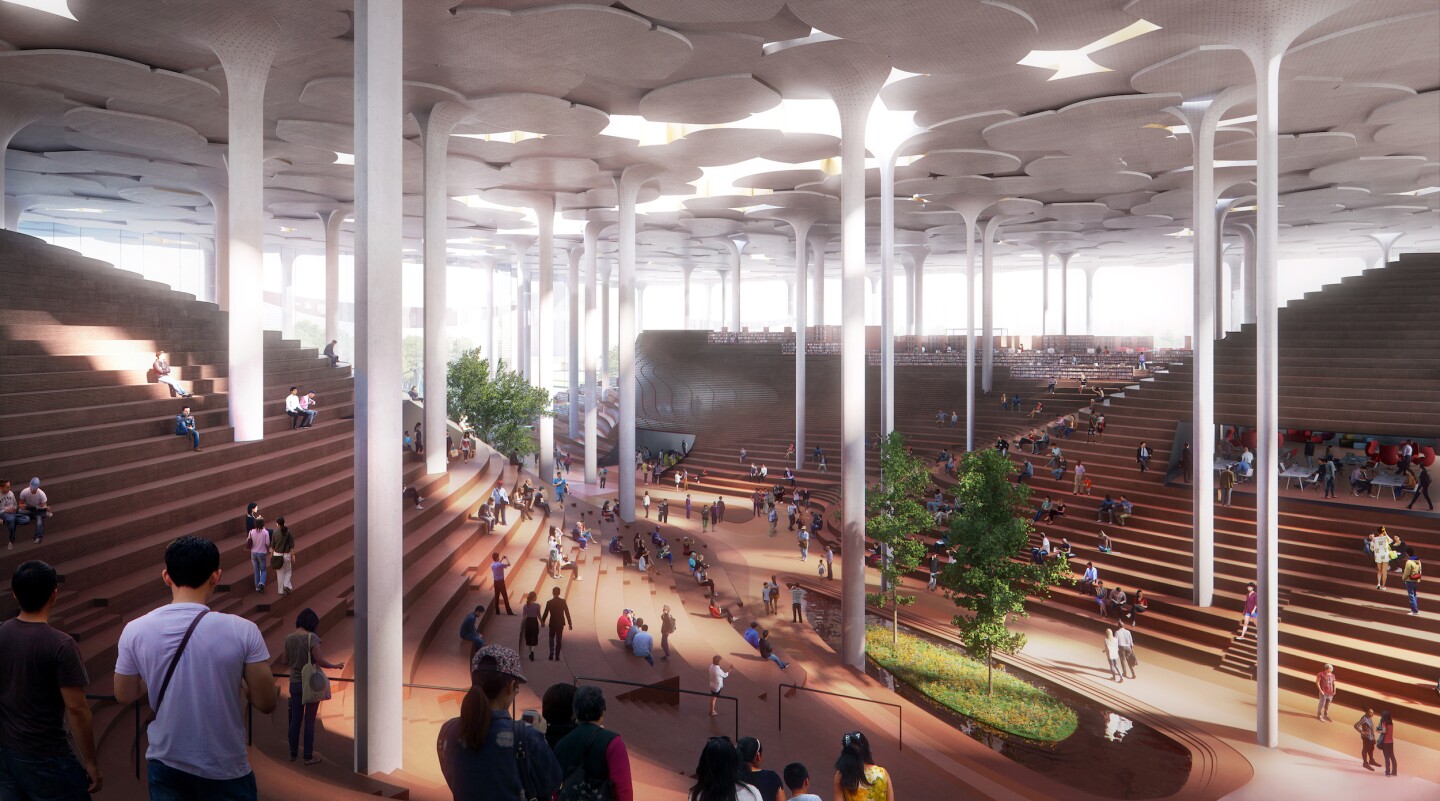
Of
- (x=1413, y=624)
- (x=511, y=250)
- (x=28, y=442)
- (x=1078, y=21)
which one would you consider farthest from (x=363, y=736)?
(x=511, y=250)

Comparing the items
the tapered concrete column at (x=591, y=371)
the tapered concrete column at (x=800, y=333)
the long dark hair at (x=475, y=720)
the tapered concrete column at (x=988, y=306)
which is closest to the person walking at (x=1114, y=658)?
the long dark hair at (x=475, y=720)

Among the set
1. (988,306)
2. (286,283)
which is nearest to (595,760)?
(988,306)

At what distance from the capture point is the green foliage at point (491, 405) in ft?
81.4

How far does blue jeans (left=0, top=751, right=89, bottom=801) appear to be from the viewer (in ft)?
10.0

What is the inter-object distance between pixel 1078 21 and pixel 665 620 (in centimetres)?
1045

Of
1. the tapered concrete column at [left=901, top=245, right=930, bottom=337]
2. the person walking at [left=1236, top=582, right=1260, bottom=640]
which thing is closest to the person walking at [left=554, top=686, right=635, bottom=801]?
A: the person walking at [left=1236, top=582, right=1260, bottom=640]

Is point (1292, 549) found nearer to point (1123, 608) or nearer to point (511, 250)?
point (1123, 608)

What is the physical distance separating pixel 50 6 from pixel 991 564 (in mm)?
16254

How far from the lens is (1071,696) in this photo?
13.3m

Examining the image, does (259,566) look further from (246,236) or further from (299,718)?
(246,236)

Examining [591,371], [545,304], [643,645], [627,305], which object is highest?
[545,304]

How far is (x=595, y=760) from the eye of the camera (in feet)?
10.2

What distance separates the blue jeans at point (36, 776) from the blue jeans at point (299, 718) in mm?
3169

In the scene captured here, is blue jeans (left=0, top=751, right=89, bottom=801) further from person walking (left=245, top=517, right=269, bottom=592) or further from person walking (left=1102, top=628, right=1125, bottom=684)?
person walking (left=1102, top=628, right=1125, bottom=684)
